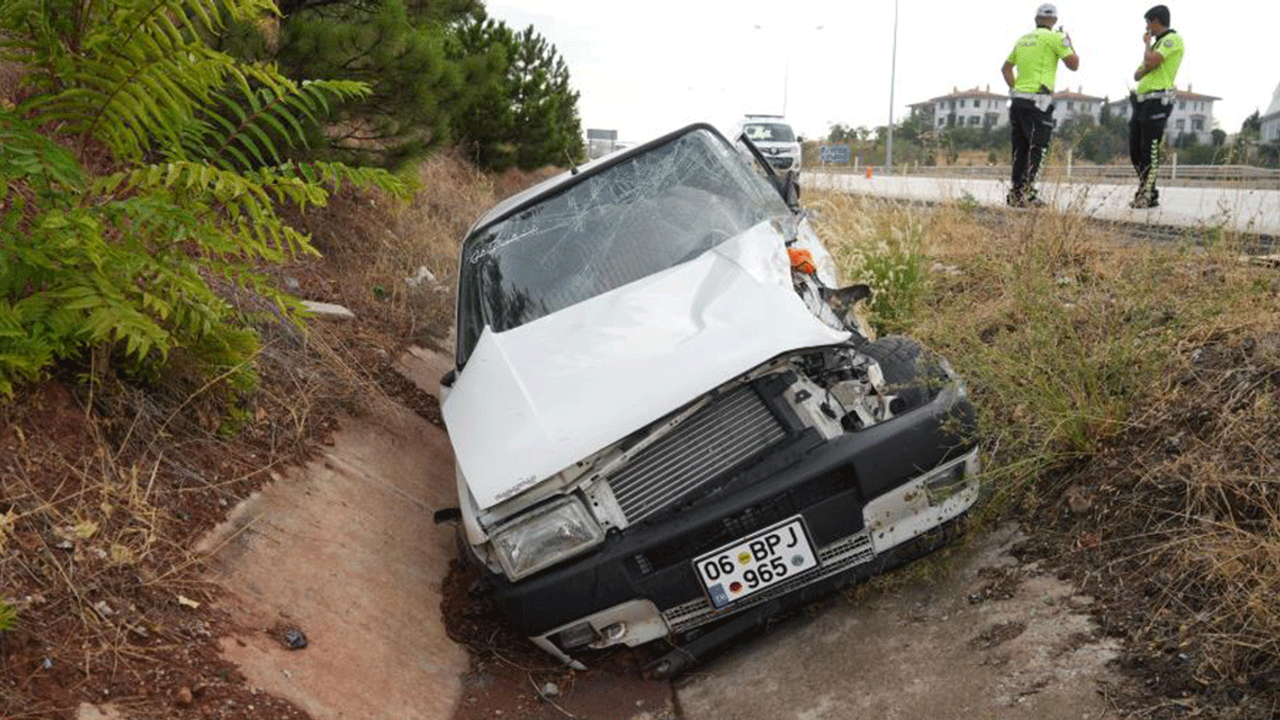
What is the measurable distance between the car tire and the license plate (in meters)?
0.63

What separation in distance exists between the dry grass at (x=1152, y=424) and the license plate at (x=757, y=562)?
2.69 ft

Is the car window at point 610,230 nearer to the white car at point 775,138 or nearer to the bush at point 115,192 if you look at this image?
the bush at point 115,192

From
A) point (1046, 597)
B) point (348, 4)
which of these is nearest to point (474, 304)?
point (1046, 597)

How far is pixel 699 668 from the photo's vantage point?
4.22m

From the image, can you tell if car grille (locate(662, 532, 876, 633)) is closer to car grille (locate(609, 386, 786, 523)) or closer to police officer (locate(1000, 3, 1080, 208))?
car grille (locate(609, 386, 786, 523))

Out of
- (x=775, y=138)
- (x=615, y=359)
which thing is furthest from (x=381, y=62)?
(x=775, y=138)

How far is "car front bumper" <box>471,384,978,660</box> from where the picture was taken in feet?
12.2

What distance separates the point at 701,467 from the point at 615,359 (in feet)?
1.83

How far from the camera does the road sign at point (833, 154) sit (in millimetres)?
15619

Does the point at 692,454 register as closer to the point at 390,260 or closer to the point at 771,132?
the point at 390,260


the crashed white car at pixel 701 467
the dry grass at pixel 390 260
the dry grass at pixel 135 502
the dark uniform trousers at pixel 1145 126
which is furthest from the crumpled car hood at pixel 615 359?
the dark uniform trousers at pixel 1145 126

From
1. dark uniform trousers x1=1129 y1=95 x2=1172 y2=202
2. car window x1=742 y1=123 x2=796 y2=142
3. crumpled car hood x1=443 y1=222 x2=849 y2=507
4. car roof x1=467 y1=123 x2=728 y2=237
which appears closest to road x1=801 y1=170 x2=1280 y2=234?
dark uniform trousers x1=1129 y1=95 x2=1172 y2=202

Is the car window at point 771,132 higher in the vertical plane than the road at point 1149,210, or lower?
higher

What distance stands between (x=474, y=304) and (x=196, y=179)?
1.64 meters
